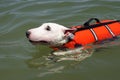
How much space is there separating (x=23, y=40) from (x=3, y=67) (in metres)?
1.78

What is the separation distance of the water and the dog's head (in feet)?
1.72

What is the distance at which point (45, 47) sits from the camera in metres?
7.52

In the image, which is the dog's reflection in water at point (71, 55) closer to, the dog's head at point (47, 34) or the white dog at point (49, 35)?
the white dog at point (49, 35)

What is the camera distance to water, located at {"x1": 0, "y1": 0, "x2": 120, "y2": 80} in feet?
20.7

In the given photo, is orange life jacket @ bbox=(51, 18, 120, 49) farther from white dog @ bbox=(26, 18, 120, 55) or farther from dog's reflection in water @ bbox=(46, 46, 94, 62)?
dog's reflection in water @ bbox=(46, 46, 94, 62)

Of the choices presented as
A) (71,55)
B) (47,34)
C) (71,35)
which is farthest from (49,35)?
(71,55)

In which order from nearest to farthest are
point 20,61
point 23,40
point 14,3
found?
point 20,61
point 23,40
point 14,3

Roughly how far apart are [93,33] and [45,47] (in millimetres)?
1243

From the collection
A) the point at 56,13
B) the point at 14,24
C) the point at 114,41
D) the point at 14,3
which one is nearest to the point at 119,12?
the point at 56,13

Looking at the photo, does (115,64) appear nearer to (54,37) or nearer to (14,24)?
(54,37)

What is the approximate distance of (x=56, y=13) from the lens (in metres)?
10.7

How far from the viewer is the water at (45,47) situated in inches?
249

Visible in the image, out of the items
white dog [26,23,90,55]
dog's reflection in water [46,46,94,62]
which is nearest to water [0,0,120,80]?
dog's reflection in water [46,46,94,62]

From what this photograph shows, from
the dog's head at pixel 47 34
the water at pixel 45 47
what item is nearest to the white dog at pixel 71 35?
the dog's head at pixel 47 34
